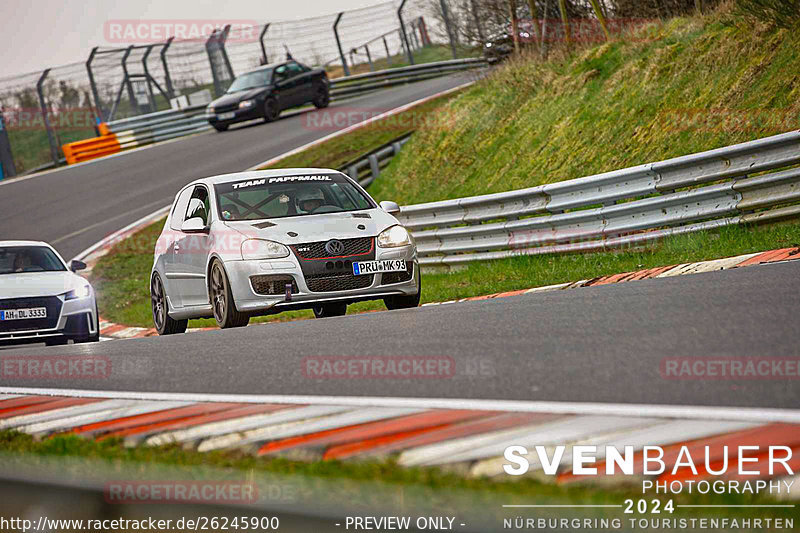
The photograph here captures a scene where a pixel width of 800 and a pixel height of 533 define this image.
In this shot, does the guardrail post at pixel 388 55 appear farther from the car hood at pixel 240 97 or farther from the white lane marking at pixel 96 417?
the white lane marking at pixel 96 417

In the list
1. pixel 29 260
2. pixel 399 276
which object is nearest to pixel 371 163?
pixel 29 260

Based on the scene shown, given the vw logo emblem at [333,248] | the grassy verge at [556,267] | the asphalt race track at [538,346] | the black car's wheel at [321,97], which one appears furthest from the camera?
the black car's wheel at [321,97]

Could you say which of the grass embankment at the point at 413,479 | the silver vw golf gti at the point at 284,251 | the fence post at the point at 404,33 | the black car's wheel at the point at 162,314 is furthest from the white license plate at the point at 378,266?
the fence post at the point at 404,33

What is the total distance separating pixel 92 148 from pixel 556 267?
22933mm

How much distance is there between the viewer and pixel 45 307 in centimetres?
1217

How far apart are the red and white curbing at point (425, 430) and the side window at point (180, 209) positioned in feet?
21.6

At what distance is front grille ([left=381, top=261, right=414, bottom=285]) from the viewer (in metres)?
10.1

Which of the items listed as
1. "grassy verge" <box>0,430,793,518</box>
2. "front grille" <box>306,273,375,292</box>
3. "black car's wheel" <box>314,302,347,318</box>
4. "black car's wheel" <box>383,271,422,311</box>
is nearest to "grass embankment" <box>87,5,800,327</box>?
"black car's wheel" <box>314,302,347,318</box>

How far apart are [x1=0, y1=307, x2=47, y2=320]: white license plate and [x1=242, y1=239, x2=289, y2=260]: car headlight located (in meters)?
3.47

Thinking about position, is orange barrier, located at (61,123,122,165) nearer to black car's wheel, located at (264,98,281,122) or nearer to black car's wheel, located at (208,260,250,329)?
black car's wheel, located at (264,98,281,122)

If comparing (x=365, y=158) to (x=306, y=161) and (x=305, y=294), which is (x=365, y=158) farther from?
(x=305, y=294)

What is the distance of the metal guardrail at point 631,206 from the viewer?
10.3m

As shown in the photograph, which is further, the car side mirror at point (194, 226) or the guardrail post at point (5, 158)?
the guardrail post at point (5, 158)

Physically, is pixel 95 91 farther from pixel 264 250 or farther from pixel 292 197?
pixel 264 250
